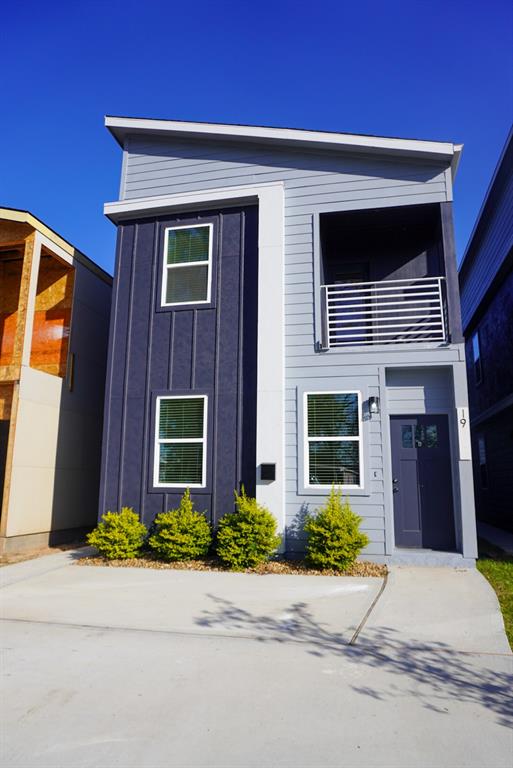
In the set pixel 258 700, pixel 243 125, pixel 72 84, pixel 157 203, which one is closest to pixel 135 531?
pixel 258 700

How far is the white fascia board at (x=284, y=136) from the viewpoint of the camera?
338 inches

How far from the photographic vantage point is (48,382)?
33.7 feet

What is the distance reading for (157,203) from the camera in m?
9.71

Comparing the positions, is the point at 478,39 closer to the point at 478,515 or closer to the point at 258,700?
the point at 258,700

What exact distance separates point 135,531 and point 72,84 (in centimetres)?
898

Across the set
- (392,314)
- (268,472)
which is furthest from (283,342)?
(392,314)

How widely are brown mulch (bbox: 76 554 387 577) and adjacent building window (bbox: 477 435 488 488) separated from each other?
27.9 ft

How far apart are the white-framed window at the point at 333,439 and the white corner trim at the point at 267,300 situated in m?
0.46

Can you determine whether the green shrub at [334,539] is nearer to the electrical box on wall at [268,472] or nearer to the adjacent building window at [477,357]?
the electrical box on wall at [268,472]

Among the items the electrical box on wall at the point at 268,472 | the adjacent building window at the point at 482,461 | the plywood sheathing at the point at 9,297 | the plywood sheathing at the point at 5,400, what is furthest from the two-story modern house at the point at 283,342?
the adjacent building window at the point at 482,461

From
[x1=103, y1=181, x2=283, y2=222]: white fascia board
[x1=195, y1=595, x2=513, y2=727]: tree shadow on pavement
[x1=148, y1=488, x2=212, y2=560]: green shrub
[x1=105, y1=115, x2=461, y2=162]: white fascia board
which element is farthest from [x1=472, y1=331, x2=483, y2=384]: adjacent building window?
[x1=195, y1=595, x2=513, y2=727]: tree shadow on pavement

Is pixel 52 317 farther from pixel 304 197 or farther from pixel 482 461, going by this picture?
pixel 482 461

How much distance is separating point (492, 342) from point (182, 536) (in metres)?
9.89

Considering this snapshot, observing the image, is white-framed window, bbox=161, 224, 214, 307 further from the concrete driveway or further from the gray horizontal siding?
the concrete driveway
